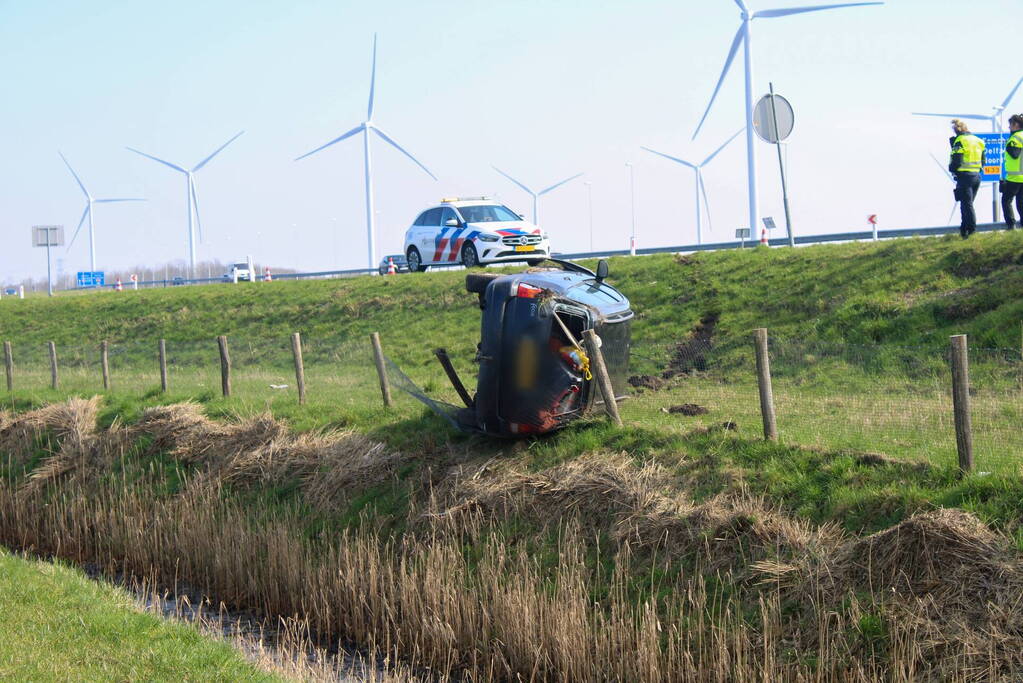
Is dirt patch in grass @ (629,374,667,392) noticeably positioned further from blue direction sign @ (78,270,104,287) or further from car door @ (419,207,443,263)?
blue direction sign @ (78,270,104,287)

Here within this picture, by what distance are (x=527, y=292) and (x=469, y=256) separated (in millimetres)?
15232

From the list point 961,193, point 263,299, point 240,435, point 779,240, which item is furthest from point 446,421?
point 263,299

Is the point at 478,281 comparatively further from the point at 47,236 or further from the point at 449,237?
the point at 47,236

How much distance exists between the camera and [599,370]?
13234mm

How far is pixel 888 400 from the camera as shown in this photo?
11859 millimetres

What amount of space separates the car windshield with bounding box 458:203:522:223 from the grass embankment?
7.28 metres

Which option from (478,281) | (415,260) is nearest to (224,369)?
(478,281)

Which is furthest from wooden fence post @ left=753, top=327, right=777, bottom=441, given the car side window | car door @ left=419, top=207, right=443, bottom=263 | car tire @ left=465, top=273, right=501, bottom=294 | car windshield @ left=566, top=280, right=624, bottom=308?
car door @ left=419, top=207, right=443, bottom=263

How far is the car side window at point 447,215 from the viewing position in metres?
28.8

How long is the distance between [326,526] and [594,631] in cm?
528

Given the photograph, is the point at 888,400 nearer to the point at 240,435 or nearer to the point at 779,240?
the point at 240,435

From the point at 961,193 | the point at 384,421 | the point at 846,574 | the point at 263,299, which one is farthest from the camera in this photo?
the point at 263,299

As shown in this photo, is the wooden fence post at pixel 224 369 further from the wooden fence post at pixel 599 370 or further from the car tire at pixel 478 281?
the wooden fence post at pixel 599 370

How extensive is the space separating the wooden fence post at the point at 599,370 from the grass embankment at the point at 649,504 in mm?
249
